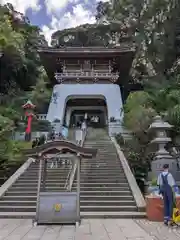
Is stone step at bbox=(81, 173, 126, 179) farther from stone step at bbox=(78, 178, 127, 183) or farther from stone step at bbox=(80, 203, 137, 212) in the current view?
stone step at bbox=(80, 203, 137, 212)

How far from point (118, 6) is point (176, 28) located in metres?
8.63

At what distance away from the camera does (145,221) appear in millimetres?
7582

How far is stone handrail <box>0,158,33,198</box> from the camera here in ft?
32.7

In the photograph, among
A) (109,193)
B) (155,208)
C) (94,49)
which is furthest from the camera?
(94,49)

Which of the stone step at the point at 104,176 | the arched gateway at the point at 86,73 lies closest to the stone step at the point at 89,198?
the stone step at the point at 104,176

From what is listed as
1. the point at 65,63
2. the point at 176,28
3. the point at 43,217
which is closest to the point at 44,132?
the point at 65,63

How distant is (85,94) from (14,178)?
552 inches

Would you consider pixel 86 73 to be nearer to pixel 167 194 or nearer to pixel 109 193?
pixel 109 193

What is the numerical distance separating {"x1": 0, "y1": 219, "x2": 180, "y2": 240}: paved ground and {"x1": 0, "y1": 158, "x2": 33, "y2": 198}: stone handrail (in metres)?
2.43

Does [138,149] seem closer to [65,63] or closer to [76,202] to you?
[76,202]

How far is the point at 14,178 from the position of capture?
36.3 ft

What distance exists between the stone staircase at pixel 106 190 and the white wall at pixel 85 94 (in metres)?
9.53

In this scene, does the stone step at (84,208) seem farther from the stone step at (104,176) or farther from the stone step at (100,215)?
the stone step at (104,176)

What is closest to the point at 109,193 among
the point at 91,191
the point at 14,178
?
the point at 91,191
